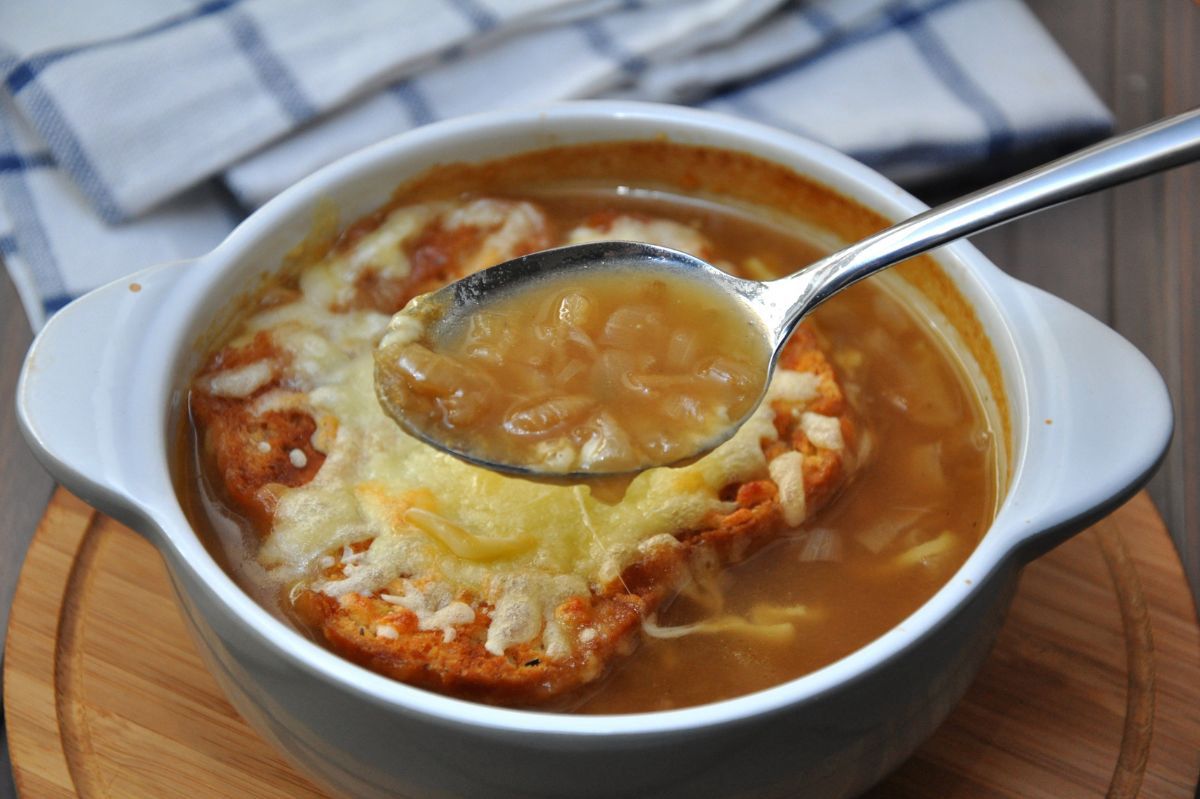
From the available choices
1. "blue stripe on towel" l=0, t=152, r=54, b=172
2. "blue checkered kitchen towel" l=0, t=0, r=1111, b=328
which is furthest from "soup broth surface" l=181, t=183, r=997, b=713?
"blue stripe on towel" l=0, t=152, r=54, b=172

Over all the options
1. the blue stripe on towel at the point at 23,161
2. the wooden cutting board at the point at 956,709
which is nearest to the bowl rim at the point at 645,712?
the wooden cutting board at the point at 956,709

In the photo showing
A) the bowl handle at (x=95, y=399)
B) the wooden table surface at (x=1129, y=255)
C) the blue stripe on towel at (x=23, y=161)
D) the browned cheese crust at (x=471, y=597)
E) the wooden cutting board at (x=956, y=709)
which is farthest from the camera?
the blue stripe on towel at (x=23, y=161)

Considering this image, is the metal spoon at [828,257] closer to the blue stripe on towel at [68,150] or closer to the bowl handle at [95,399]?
the bowl handle at [95,399]

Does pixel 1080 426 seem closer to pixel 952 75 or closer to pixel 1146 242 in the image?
pixel 1146 242

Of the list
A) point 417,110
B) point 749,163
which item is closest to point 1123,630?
point 749,163

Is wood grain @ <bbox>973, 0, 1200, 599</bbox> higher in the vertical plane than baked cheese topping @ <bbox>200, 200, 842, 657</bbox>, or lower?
lower

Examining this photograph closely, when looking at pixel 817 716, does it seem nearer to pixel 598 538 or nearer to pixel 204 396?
pixel 598 538

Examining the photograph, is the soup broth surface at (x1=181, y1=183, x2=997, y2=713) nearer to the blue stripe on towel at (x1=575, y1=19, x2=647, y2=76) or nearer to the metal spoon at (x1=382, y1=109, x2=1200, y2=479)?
the metal spoon at (x1=382, y1=109, x2=1200, y2=479)
